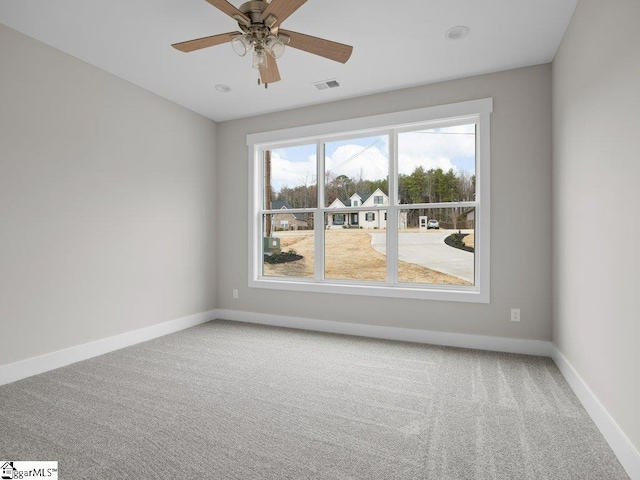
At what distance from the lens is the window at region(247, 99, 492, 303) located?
11.9 ft

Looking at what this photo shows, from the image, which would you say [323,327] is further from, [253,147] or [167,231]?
[253,147]

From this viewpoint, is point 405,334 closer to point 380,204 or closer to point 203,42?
point 380,204

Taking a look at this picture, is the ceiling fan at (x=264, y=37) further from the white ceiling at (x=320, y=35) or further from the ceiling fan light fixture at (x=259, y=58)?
the white ceiling at (x=320, y=35)

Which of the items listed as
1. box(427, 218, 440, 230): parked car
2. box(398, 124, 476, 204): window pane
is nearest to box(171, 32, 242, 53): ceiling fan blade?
box(398, 124, 476, 204): window pane

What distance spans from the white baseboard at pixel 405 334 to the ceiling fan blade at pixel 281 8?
3.12 metres

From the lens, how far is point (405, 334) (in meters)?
3.76

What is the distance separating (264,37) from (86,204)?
2339 mm

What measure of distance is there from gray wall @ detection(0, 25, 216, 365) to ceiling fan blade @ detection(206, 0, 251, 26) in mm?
2015

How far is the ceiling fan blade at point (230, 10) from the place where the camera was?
74.9 inches

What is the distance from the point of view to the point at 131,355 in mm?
3320

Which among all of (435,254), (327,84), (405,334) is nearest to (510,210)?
(435,254)

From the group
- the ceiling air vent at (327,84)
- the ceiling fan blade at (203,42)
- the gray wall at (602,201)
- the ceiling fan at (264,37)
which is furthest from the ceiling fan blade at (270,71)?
the gray wall at (602,201)

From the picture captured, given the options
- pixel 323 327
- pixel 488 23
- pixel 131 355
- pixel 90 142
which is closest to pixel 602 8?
pixel 488 23

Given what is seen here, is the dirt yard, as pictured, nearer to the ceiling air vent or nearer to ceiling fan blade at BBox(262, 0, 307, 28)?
the ceiling air vent
